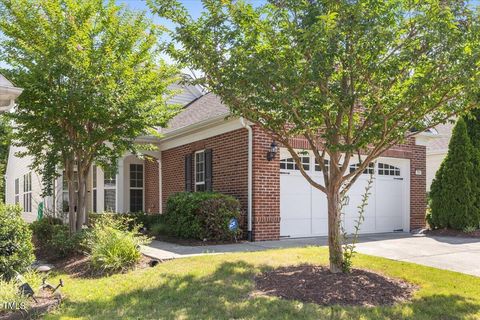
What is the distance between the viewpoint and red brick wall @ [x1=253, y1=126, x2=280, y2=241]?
11375mm

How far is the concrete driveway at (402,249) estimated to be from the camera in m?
8.35

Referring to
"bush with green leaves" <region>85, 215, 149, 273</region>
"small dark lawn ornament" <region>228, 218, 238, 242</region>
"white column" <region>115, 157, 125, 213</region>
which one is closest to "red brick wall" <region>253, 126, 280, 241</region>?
"small dark lawn ornament" <region>228, 218, 238, 242</region>

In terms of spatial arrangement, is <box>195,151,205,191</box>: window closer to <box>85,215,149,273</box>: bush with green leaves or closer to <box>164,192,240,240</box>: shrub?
<box>164,192,240,240</box>: shrub

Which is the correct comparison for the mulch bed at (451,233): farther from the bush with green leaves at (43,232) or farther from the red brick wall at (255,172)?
the bush with green leaves at (43,232)

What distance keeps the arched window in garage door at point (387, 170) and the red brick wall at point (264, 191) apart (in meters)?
4.05

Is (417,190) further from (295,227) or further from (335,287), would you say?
(335,287)

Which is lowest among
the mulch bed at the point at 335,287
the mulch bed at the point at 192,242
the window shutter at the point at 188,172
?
the mulch bed at the point at 192,242

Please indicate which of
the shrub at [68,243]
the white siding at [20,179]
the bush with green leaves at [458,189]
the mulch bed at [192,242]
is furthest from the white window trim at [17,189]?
the bush with green leaves at [458,189]

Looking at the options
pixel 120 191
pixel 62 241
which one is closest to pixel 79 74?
pixel 62 241

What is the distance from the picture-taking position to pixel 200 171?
1402cm

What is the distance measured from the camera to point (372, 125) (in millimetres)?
6664

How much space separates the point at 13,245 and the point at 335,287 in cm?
482

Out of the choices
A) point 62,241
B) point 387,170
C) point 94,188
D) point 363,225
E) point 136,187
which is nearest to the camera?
point 62,241

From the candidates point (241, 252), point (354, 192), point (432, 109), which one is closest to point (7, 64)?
point (241, 252)
